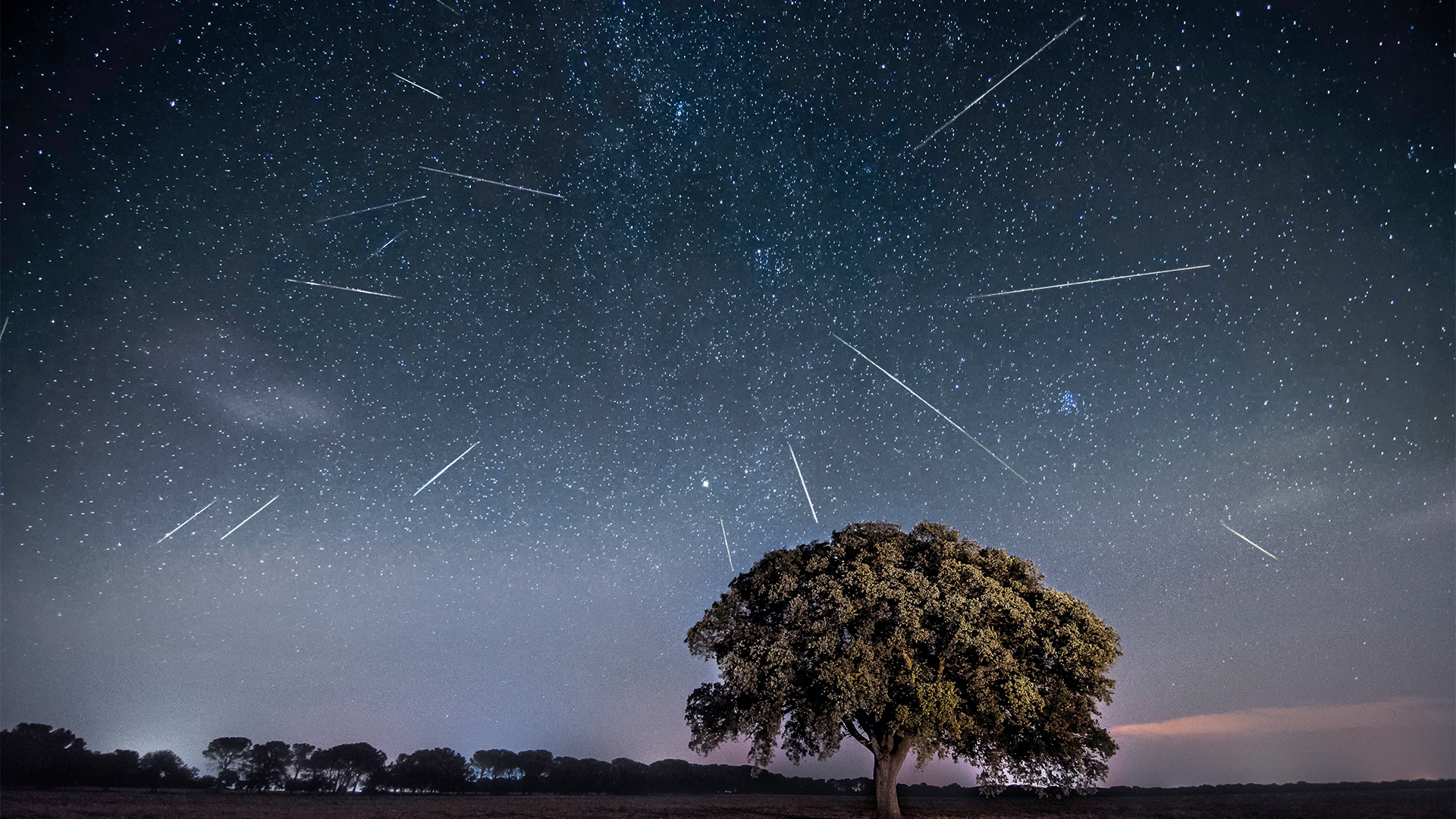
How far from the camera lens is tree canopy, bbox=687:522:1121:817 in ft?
71.8

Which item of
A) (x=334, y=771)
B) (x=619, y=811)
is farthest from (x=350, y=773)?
(x=619, y=811)

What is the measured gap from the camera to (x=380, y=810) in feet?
106

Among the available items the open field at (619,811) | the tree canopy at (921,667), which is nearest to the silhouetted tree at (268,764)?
the open field at (619,811)

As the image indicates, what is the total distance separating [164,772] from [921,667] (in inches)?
3235

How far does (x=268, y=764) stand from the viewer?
3172 inches

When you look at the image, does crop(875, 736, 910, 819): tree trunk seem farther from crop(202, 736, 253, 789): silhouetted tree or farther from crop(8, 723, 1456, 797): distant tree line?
Result: crop(202, 736, 253, 789): silhouetted tree

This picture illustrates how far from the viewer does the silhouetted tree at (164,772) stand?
6194 cm

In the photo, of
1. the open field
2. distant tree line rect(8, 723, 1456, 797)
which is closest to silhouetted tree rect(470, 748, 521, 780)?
distant tree line rect(8, 723, 1456, 797)

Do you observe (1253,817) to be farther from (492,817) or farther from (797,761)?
(492,817)

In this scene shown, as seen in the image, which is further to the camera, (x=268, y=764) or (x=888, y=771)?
(x=268, y=764)

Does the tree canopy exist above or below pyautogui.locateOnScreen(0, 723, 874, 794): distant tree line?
above

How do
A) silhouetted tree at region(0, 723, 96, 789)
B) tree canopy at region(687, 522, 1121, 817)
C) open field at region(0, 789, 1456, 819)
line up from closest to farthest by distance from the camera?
tree canopy at region(687, 522, 1121, 817) → open field at region(0, 789, 1456, 819) → silhouetted tree at region(0, 723, 96, 789)

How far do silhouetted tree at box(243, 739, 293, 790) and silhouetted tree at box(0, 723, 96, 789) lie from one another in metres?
17.8

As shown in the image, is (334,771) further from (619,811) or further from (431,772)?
(619,811)
